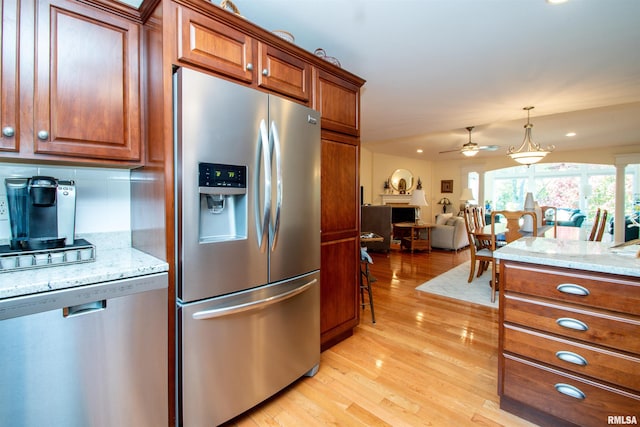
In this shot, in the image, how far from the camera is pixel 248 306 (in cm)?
149

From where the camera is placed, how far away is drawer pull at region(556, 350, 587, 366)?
4.53 ft

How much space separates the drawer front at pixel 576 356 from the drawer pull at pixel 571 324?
8 centimetres

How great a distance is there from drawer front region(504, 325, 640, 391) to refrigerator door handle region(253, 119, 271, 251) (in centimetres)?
146

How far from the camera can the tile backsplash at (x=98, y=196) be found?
5.33 ft

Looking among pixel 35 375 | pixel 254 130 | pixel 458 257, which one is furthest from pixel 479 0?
pixel 458 257

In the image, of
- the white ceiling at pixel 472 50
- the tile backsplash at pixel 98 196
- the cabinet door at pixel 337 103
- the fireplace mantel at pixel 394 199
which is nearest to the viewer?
the tile backsplash at pixel 98 196

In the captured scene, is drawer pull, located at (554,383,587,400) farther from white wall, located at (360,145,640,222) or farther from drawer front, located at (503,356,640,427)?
white wall, located at (360,145,640,222)

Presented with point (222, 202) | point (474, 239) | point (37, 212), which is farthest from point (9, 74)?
point (474, 239)

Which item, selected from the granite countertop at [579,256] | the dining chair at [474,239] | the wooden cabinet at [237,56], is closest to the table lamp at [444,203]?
the dining chair at [474,239]

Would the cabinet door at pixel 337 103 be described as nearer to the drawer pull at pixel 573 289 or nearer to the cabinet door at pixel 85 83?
the cabinet door at pixel 85 83

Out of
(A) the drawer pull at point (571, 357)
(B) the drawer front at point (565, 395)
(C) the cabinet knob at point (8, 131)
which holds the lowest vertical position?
(B) the drawer front at point (565, 395)

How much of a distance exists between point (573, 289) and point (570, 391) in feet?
1.67

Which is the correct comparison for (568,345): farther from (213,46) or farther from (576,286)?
(213,46)

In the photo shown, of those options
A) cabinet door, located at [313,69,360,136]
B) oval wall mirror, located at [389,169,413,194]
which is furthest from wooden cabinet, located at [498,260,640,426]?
oval wall mirror, located at [389,169,413,194]
